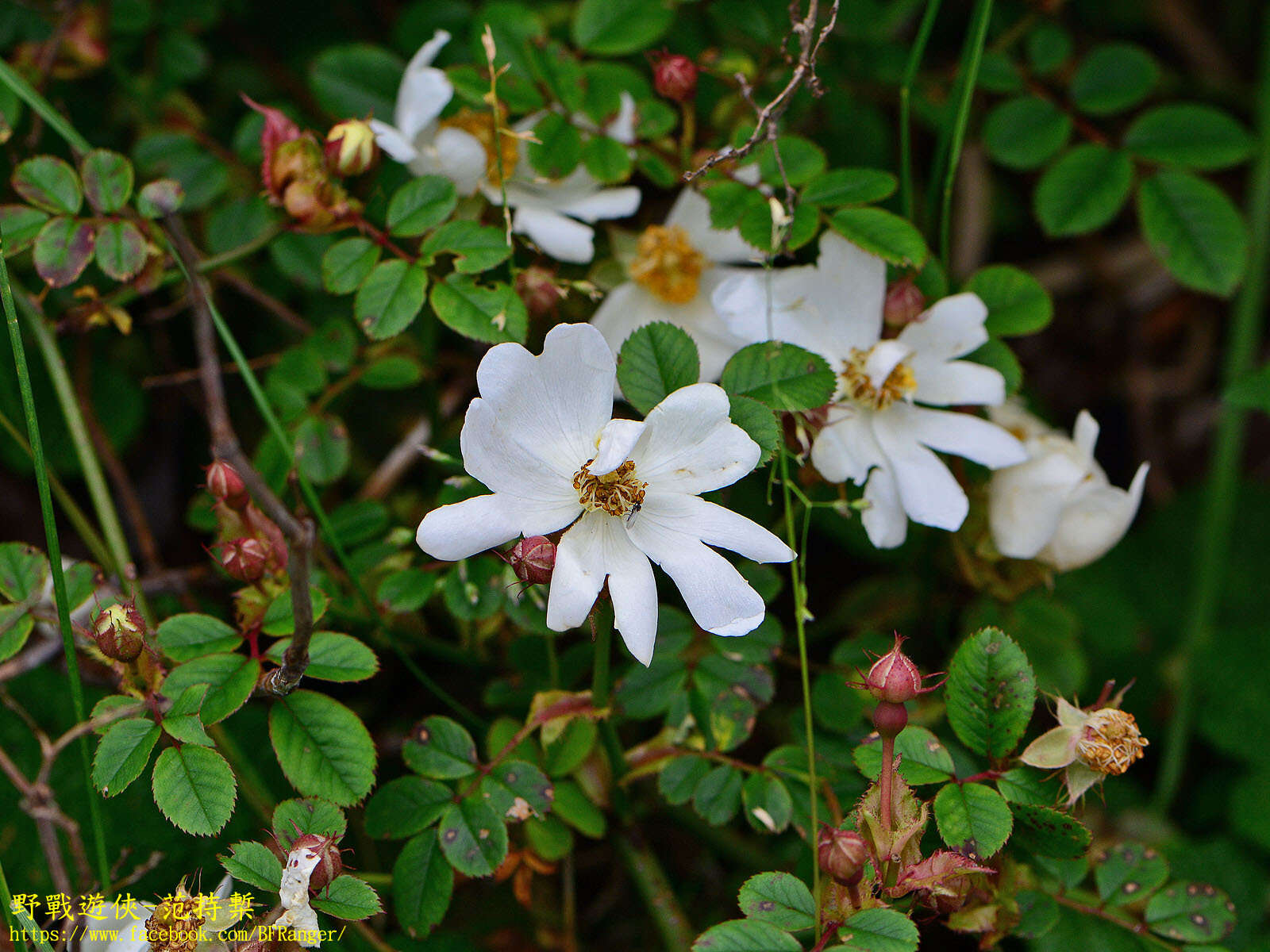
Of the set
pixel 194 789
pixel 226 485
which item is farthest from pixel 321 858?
pixel 226 485

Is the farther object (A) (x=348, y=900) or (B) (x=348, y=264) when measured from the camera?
(B) (x=348, y=264)

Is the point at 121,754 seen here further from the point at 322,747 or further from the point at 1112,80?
the point at 1112,80

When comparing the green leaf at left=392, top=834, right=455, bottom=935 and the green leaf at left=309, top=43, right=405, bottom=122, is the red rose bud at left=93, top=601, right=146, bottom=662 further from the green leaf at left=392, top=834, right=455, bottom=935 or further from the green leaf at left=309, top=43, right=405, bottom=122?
the green leaf at left=309, top=43, right=405, bottom=122

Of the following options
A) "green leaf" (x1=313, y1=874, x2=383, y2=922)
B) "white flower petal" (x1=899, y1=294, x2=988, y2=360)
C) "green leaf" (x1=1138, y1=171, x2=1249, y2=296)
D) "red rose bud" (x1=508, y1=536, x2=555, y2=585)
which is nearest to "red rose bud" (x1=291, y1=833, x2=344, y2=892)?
"green leaf" (x1=313, y1=874, x2=383, y2=922)

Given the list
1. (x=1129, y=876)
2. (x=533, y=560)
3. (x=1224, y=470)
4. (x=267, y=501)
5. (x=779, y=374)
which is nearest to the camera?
(x=267, y=501)

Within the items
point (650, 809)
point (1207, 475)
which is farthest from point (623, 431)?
point (1207, 475)

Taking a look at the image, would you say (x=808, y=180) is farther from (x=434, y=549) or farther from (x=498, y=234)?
(x=434, y=549)
